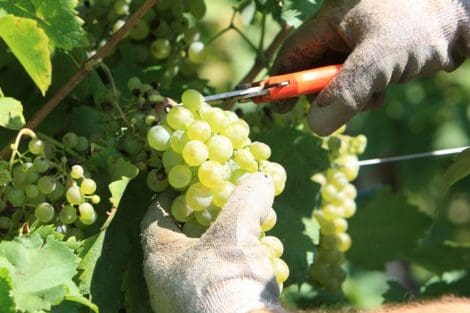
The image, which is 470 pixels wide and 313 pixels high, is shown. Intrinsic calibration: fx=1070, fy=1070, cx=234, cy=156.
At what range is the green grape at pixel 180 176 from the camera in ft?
5.36

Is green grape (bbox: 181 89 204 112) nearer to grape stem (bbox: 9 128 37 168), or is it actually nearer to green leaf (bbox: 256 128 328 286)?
grape stem (bbox: 9 128 37 168)

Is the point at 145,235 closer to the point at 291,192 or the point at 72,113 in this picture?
the point at 72,113

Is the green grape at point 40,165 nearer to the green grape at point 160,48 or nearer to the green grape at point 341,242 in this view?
the green grape at point 160,48

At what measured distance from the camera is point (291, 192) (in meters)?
2.19

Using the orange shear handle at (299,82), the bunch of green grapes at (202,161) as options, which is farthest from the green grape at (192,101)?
the orange shear handle at (299,82)

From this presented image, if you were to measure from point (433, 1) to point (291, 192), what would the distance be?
0.48 m

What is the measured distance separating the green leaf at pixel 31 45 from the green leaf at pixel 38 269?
26cm

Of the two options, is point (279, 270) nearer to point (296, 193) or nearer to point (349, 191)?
point (296, 193)

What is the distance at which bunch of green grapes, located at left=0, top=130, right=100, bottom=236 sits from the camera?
164 cm

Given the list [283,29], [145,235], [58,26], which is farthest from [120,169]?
[283,29]

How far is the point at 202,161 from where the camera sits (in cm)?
162

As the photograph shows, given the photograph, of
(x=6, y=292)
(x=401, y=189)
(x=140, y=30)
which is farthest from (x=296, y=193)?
(x=401, y=189)

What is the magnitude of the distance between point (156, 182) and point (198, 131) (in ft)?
0.43

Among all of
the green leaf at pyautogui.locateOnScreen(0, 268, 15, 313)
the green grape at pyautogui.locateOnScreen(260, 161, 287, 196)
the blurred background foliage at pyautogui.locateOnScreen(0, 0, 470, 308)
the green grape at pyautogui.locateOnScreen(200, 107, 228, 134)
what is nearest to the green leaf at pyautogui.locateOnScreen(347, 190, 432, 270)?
the blurred background foliage at pyautogui.locateOnScreen(0, 0, 470, 308)
